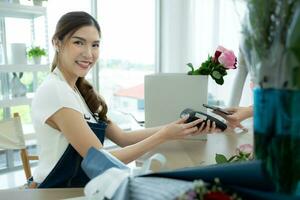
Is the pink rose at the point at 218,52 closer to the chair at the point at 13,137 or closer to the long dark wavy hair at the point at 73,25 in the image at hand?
the long dark wavy hair at the point at 73,25

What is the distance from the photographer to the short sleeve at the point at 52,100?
1.02 m

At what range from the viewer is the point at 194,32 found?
3137 mm

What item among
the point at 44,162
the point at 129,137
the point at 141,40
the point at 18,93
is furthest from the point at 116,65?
the point at 44,162

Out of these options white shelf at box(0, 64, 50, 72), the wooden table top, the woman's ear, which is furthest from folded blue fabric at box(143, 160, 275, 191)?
white shelf at box(0, 64, 50, 72)

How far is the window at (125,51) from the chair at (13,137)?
170 cm

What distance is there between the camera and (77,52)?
1182 millimetres

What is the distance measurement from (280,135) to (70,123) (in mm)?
774

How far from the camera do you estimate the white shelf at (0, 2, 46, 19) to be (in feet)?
6.72

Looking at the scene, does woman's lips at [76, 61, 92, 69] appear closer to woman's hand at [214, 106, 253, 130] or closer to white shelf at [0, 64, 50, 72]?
woman's hand at [214, 106, 253, 130]

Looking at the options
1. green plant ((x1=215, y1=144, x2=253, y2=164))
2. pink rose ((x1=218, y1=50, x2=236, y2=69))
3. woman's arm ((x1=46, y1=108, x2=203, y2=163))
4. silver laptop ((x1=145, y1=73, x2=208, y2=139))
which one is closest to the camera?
green plant ((x1=215, y1=144, x2=253, y2=164))

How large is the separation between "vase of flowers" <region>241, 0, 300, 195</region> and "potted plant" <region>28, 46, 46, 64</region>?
82.9 inches

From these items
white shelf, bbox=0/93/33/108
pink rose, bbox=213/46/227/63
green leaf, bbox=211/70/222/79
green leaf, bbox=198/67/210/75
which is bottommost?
white shelf, bbox=0/93/33/108

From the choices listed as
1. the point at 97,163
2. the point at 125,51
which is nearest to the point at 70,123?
the point at 97,163

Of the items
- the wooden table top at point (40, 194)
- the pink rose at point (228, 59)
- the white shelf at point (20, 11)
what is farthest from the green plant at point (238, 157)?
the white shelf at point (20, 11)
